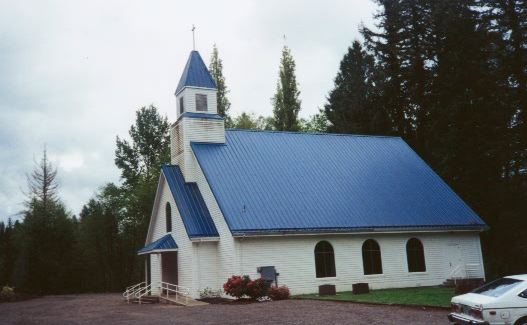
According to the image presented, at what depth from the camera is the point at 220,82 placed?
196 ft

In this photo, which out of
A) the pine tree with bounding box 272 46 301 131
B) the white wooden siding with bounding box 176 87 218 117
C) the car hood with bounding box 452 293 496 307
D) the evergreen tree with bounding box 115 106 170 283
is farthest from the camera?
the pine tree with bounding box 272 46 301 131

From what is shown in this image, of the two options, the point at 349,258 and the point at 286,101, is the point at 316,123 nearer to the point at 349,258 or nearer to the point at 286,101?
the point at 286,101

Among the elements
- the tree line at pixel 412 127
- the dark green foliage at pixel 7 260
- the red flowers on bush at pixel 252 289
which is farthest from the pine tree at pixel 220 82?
the red flowers on bush at pixel 252 289

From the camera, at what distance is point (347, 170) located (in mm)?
31031

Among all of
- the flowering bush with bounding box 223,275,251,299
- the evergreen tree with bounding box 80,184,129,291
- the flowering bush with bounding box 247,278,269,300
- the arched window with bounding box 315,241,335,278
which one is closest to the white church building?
the arched window with bounding box 315,241,335,278

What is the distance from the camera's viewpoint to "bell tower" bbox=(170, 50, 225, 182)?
29703 mm

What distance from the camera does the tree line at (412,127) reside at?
3191cm

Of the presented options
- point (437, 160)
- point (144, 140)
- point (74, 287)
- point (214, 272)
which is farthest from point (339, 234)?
point (144, 140)

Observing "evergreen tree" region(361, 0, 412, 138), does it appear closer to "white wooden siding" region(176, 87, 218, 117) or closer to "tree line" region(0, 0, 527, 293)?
"tree line" region(0, 0, 527, 293)

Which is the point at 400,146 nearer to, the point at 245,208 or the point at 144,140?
the point at 245,208

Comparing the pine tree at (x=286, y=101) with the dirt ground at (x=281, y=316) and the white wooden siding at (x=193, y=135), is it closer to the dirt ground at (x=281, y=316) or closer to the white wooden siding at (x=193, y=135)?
the white wooden siding at (x=193, y=135)

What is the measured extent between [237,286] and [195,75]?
46.7 feet

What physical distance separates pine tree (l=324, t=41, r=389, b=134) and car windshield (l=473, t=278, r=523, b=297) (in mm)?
31044

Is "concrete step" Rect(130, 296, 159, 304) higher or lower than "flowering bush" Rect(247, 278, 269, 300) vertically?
lower
